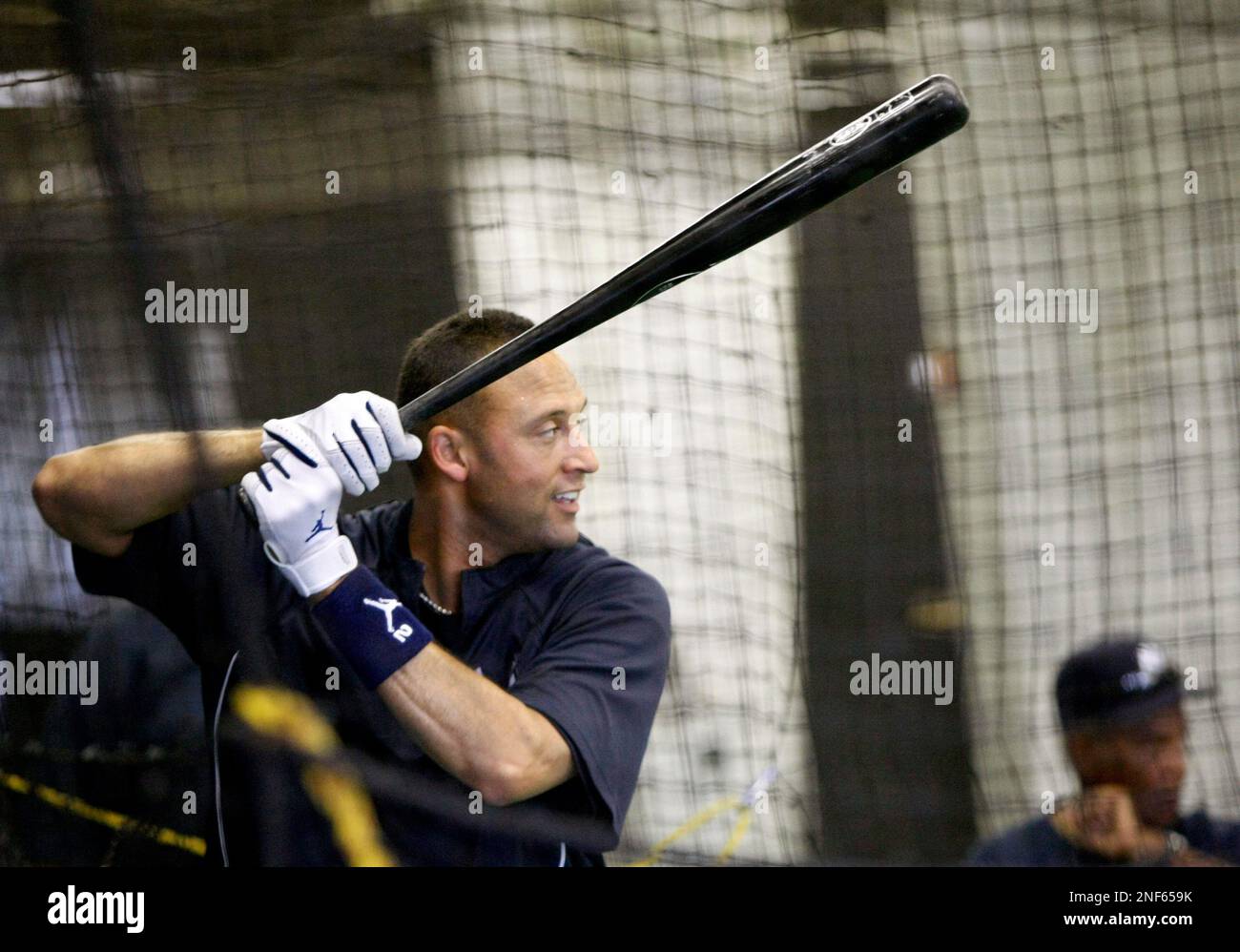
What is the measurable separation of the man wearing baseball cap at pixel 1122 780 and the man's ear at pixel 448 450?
65cm

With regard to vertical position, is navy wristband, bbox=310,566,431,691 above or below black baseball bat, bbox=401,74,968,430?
below

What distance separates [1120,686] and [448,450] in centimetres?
72

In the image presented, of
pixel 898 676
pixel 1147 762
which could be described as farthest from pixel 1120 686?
pixel 898 676

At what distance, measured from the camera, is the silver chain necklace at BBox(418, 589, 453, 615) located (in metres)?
1.28

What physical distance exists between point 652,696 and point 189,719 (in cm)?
48

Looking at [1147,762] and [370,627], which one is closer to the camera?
[370,627]

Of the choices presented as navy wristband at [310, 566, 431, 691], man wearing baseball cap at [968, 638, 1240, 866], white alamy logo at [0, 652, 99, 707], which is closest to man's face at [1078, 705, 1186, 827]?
man wearing baseball cap at [968, 638, 1240, 866]

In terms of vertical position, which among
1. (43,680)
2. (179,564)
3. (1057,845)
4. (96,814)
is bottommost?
(1057,845)

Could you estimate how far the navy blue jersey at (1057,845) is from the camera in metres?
1.27

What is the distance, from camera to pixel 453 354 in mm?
1285

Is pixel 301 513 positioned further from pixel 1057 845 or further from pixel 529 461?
pixel 1057 845

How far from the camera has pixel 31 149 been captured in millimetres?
1344

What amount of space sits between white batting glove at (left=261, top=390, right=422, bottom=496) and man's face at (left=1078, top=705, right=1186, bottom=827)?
744 millimetres

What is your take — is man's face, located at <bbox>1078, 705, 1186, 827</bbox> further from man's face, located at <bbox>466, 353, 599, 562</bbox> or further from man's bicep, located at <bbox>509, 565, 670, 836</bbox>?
man's face, located at <bbox>466, 353, 599, 562</bbox>
